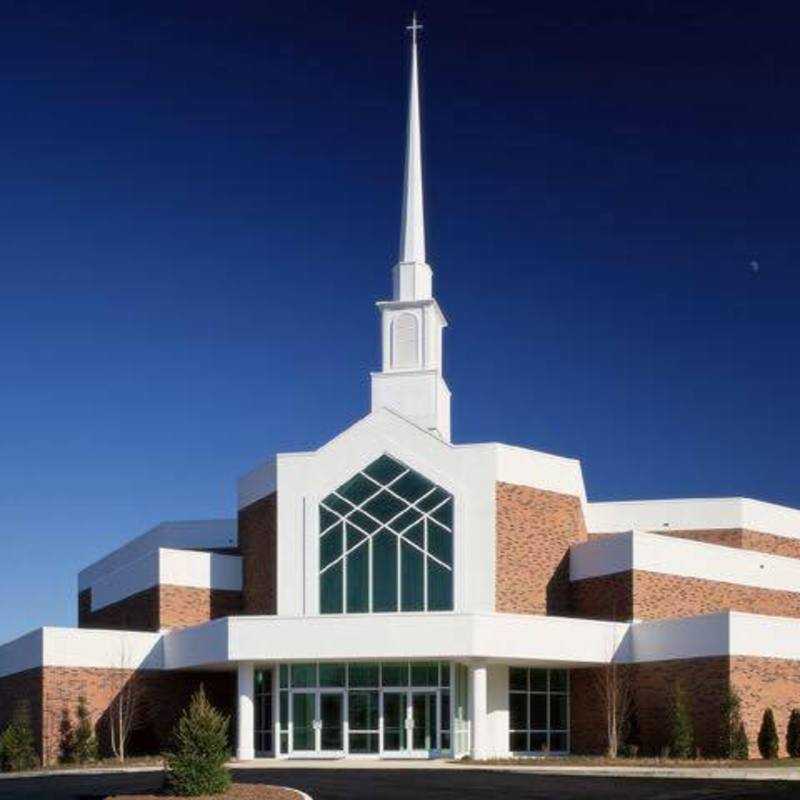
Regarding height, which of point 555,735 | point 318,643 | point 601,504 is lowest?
point 555,735

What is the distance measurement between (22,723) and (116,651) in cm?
392

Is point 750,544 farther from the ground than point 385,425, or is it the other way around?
point 385,425

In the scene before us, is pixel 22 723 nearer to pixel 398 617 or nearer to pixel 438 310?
pixel 398 617

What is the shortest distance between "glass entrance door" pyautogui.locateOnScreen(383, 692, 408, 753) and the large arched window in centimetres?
379

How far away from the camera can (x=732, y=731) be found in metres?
38.4

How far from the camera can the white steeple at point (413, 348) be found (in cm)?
5025

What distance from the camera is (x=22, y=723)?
43812 mm

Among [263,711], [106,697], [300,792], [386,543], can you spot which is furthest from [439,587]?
[300,792]

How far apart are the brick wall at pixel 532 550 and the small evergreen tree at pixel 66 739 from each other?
14.5 m

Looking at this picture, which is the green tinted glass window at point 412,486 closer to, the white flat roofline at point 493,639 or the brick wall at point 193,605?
the white flat roofline at point 493,639

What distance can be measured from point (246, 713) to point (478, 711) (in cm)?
734

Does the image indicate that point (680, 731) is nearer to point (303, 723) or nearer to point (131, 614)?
point (303, 723)

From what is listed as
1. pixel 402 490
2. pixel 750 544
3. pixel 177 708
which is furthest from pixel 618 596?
pixel 177 708

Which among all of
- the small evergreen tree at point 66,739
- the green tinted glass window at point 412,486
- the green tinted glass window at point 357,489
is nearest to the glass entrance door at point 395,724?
the green tinted glass window at point 412,486
